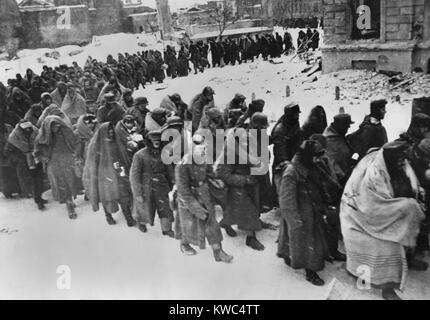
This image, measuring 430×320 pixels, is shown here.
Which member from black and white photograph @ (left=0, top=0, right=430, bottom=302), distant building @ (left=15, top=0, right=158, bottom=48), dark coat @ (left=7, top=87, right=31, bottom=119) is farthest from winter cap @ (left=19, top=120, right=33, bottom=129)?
distant building @ (left=15, top=0, right=158, bottom=48)

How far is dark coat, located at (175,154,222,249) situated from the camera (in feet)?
15.6

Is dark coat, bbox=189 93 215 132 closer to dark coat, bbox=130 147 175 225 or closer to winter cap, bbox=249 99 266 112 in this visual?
winter cap, bbox=249 99 266 112

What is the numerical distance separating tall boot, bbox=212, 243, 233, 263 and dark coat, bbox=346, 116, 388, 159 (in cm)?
203

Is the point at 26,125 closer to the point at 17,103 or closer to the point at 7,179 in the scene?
the point at 7,179

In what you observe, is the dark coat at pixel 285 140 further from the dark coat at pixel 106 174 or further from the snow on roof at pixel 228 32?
the snow on roof at pixel 228 32

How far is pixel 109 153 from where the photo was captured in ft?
20.3

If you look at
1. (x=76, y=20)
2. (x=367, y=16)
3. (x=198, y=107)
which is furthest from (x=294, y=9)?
(x=198, y=107)

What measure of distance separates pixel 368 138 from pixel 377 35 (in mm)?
9377

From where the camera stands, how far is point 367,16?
45.2 feet

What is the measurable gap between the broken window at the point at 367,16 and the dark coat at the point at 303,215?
35.1 feet

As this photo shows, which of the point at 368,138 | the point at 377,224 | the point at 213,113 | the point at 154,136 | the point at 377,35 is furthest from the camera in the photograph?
the point at 377,35

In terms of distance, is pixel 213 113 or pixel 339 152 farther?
pixel 213 113

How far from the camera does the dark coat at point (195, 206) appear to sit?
15.6 ft

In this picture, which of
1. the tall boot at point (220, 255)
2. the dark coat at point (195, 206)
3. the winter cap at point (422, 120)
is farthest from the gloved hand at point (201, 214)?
the winter cap at point (422, 120)
